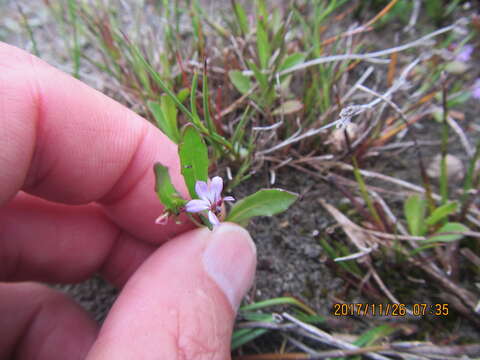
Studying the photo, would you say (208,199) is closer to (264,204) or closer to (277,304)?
(264,204)

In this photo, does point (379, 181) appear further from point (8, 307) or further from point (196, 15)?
point (8, 307)

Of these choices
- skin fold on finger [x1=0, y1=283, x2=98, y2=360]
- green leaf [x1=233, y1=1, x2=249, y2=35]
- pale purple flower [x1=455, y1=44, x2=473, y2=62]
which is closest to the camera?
skin fold on finger [x1=0, y1=283, x2=98, y2=360]

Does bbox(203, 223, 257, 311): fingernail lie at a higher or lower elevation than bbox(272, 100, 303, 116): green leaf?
lower

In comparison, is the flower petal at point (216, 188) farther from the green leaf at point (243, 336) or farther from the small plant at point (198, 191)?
the green leaf at point (243, 336)

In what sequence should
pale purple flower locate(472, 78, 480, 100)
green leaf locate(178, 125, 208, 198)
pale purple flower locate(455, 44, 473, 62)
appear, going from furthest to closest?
pale purple flower locate(455, 44, 473, 62) → pale purple flower locate(472, 78, 480, 100) → green leaf locate(178, 125, 208, 198)

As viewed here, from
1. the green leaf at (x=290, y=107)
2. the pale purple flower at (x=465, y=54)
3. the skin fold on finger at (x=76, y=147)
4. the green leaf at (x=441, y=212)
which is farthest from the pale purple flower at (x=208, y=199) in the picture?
the pale purple flower at (x=465, y=54)

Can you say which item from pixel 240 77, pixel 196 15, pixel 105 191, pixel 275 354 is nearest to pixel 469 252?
pixel 275 354

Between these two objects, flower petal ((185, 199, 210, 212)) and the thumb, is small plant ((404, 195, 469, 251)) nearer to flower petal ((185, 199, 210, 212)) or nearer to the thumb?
the thumb
